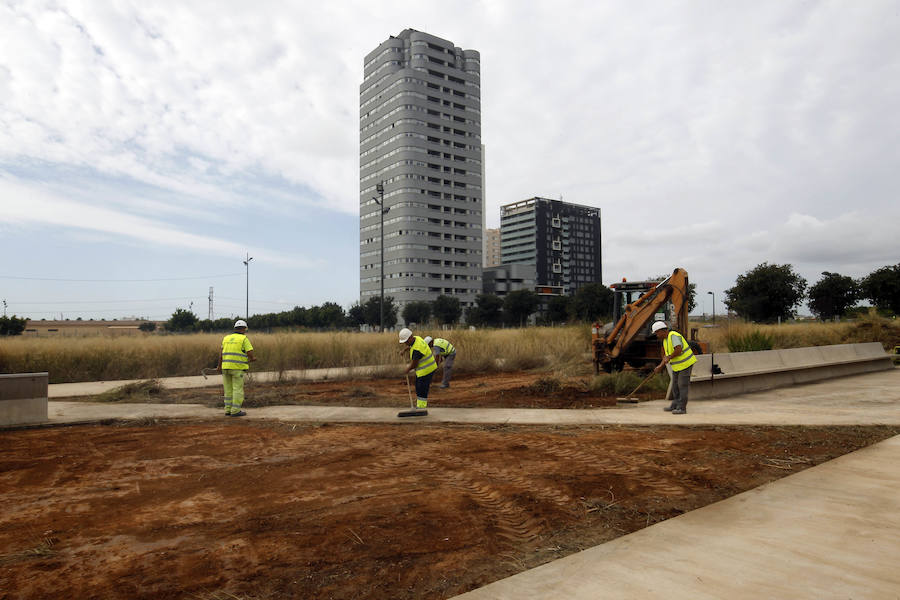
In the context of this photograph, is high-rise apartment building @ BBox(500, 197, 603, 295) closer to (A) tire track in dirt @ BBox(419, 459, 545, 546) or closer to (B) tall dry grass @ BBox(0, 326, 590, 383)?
(B) tall dry grass @ BBox(0, 326, 590, 383)

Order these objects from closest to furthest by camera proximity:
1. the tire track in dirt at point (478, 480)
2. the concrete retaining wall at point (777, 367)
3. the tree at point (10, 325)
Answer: the tire track in dirt at point (478, 480) < the concrete retaining wall at point (777, 367) < the tree at point (10, 325)

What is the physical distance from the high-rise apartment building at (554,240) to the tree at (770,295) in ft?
387

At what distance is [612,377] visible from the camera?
12.7 metres

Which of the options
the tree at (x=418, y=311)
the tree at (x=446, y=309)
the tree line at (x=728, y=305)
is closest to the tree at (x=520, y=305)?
the tree line at (x=728, y=305)

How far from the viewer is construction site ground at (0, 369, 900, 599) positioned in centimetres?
356

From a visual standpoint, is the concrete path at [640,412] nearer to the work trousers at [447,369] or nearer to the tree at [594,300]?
the work trousers at [447,369]

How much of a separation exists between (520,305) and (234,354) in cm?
7679

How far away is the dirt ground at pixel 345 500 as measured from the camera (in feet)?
11.5

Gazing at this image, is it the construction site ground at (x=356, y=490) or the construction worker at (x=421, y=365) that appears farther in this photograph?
the construction worker at (x=421, y=365)

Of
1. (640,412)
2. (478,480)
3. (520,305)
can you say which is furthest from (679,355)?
(520,305)

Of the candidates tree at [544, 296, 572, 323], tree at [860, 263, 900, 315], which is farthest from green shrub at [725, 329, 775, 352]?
tree at [544, 296, 572, 323]

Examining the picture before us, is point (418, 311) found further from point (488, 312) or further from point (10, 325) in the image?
point (10, 325)

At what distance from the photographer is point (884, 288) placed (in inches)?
1581

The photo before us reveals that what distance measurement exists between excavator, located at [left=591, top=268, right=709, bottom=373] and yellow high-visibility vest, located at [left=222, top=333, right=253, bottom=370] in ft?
28.2
